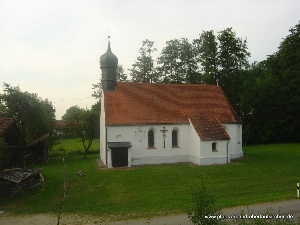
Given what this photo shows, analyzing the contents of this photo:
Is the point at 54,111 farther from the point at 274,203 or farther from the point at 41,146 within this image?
the point at 274,203

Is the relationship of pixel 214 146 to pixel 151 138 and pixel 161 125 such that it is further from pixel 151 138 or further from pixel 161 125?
pixel 151 138

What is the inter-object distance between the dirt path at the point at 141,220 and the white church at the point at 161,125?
13.7 m

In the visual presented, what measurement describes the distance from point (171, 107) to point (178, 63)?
18469 millimetres

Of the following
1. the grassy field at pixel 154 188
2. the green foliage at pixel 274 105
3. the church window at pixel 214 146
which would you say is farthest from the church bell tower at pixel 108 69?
Result: the green foliage at pixel 274 105

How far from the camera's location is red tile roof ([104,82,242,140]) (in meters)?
31.2

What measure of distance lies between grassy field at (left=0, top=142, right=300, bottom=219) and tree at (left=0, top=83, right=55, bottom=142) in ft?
32.5

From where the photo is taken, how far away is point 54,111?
4509 centimetres

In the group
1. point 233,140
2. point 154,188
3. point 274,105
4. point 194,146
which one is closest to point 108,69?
point 194,146

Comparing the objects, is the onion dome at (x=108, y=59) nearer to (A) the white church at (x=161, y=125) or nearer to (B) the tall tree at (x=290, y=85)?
(A) the white church at (x=161, y=125)

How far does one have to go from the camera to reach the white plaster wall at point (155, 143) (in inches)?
1200

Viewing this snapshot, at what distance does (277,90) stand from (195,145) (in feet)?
80.7

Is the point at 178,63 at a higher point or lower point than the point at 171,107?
higher

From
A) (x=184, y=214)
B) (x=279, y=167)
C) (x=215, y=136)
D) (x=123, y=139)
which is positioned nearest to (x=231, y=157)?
(x=215, y=136)

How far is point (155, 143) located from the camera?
31734mm
